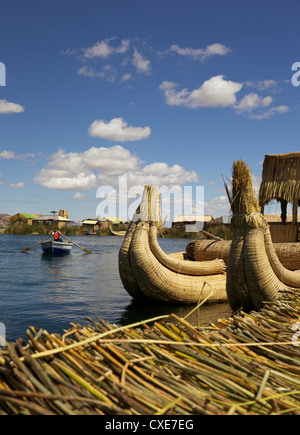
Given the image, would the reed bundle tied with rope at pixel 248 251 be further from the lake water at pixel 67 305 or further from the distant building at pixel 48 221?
the distant building at pixel 48 221

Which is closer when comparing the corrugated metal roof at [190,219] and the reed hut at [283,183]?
the reed hut at [283,183]

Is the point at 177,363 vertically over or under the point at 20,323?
over

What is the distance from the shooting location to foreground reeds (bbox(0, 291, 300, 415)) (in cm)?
179

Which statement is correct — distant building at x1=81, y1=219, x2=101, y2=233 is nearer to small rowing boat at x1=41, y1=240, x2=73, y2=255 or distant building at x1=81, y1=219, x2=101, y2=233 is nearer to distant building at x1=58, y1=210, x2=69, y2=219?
distant building at x1=58, y1=210, x2=69, y2=219

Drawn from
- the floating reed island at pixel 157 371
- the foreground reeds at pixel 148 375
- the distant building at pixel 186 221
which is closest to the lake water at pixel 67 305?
the floating reed island at pixel 157 371

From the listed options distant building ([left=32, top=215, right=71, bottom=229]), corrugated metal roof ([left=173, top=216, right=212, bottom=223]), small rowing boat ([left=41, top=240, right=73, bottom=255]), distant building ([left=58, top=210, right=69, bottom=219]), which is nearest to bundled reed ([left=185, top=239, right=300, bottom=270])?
small rowing boat ([left=41, top=240, right=73, bottom=255])

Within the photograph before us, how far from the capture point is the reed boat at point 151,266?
864cm

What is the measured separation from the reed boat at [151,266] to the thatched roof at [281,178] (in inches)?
230

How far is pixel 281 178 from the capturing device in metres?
13.7

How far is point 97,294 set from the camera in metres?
11.7
